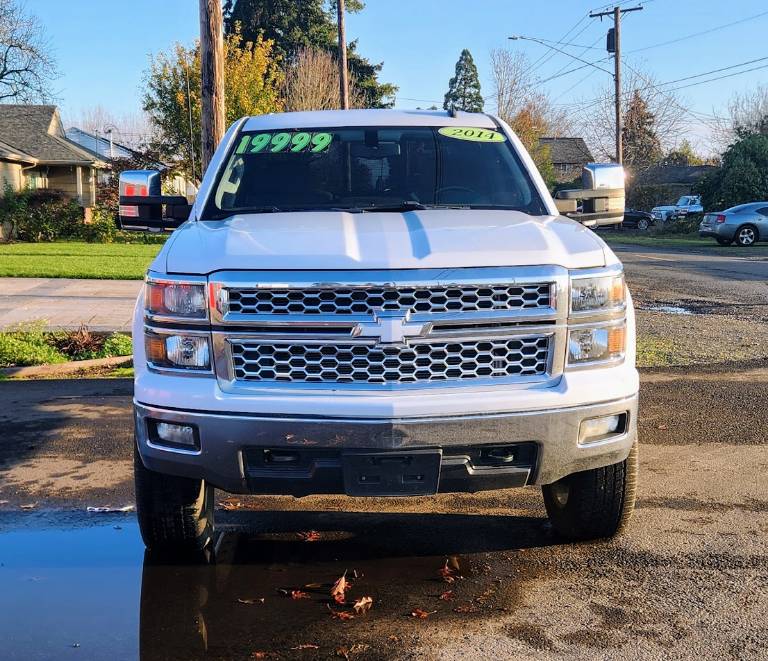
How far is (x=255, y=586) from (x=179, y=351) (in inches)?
42.4

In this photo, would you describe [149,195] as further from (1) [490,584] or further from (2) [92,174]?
(2) [92,174]

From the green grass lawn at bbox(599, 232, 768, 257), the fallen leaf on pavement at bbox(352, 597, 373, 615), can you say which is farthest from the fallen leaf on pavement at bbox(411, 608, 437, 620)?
the green grass lawn at bbox(599, 232, 768, 257)

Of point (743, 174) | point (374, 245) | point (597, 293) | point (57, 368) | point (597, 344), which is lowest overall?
point (57, 368)

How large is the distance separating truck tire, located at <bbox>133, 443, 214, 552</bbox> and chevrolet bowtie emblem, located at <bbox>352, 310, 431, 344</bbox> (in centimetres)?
107

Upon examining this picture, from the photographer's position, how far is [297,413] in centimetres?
357

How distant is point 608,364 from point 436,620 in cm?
124

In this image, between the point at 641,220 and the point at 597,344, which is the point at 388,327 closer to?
the point at 597,344

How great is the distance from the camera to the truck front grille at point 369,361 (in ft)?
12.0

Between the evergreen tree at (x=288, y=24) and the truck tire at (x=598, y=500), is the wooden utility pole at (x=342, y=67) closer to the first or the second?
the evergreen tree at (x=288, y=24)

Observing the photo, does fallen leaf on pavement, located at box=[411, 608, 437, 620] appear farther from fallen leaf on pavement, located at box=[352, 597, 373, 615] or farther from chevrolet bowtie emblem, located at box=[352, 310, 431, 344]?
chevrolet bowtie emblem, located at box=[352, 310, 431, 344]

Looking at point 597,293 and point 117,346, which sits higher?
point 597,293

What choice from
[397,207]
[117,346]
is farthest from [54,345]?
[397,207]

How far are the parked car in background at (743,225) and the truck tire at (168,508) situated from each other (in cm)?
3001

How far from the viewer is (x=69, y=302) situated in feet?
46.1
